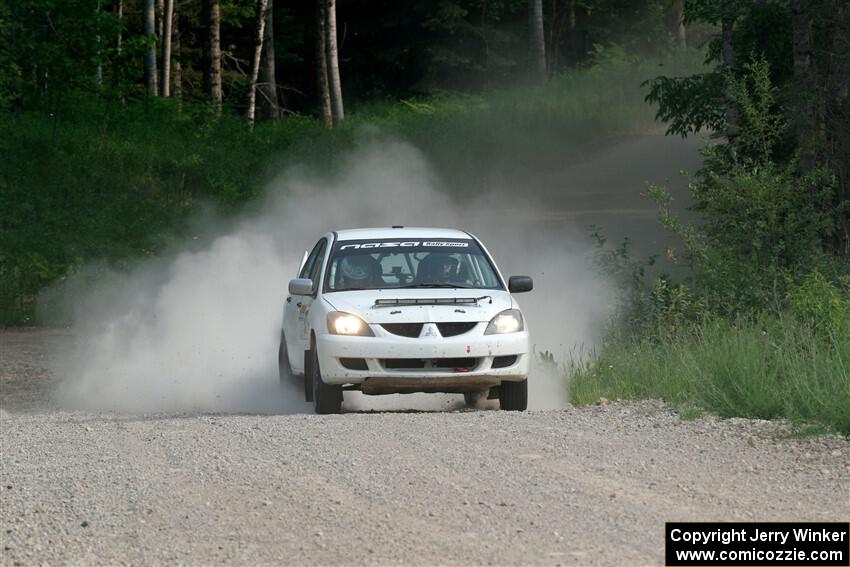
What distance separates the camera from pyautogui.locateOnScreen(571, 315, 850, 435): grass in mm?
11484

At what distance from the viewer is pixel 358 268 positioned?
1410 cm

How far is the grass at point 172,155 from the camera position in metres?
30.3

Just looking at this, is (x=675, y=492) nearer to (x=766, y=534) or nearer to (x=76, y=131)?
(x=766, y=534)

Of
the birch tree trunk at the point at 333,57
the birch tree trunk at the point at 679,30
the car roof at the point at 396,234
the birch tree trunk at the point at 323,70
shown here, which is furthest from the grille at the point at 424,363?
the birch tree trunk at the point at 679,30

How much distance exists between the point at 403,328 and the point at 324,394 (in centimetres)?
94

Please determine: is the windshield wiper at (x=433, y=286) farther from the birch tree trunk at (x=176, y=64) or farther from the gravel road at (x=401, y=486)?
the birch tree trunk at (x=176, y=64)

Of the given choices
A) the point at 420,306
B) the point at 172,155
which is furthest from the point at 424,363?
the point at 172,155

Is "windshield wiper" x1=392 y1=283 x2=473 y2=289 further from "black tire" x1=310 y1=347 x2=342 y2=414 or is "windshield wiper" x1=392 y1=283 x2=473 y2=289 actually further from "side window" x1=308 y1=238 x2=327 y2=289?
"black tire" x1=310 y1=347 x2=342 y2=414

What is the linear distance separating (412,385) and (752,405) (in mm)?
2782

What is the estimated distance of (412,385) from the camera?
12.7m

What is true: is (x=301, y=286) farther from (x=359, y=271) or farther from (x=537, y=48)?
(x=537, y=48)

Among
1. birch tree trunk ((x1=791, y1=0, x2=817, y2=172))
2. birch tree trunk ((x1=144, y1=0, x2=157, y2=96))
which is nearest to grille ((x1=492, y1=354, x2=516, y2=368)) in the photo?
birch tree trunk ((x1=791, y1=0, x2=817, y2=172))

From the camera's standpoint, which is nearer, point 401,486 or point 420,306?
point 401,486

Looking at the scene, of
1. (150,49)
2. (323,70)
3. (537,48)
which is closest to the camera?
(150,49)
